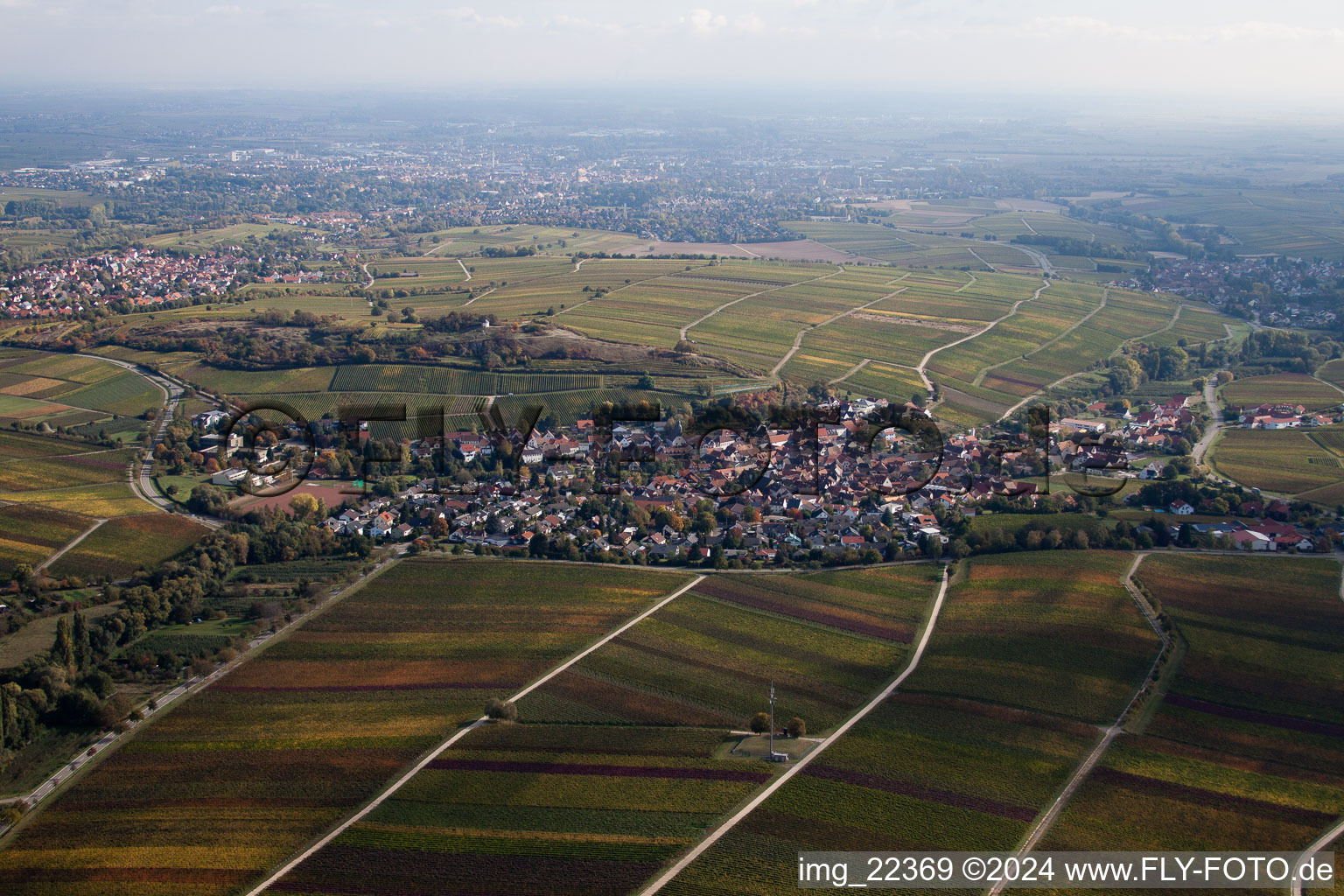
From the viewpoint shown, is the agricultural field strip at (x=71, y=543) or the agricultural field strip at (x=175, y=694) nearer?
the agricultural field strip at (x=175, y=694)

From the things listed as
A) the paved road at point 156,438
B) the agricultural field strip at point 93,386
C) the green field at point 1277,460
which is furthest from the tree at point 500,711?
the agricultural field strip at point 93,386

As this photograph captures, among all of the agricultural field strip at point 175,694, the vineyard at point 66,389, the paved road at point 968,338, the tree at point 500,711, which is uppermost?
the paved road at point 968,338

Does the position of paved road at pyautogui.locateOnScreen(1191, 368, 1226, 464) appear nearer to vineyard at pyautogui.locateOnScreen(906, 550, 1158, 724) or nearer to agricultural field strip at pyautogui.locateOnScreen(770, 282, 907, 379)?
vineyard at pyautogui.locateOnScreen(906, 550, 1158, 724)

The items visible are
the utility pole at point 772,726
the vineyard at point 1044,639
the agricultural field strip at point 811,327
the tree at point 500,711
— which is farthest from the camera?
the agricultural field strip at point 811,327

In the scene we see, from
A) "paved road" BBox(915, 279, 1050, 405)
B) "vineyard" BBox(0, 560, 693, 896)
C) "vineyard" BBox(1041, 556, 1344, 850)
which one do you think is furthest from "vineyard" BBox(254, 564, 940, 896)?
"paved road" BBox(915, 279, 1050, 405)

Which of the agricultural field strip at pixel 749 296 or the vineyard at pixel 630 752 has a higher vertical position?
the agricultural field strip at pixel 749 296

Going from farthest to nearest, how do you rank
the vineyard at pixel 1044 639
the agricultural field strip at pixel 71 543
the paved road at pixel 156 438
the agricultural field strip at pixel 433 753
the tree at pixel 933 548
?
the paved road at pixel 156 438, the tree at pixel 933 548, the agricultural field strip at pixel 71 543, the vineyard at pixel 1044 639, the agricultural field strip at pixel 433 753

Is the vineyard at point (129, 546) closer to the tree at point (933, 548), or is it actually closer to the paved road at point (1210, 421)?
the tree at point (933, 548)
